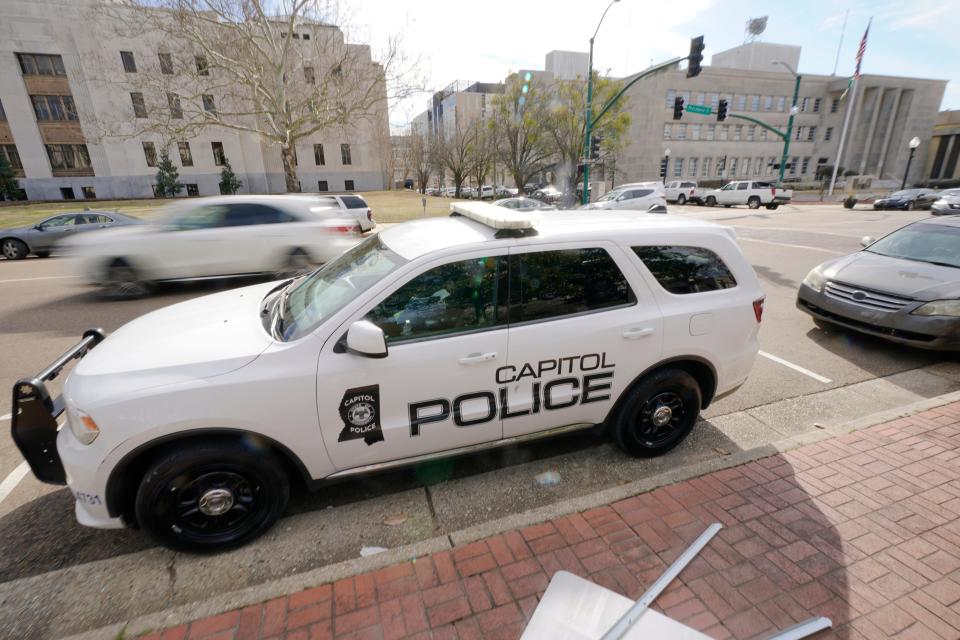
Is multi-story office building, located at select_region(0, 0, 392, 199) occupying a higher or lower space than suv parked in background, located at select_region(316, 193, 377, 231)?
higher

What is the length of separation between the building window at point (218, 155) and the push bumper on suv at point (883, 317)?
1898 inches

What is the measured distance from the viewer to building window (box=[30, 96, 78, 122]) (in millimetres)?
36281

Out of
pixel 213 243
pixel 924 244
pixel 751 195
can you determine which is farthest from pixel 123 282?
→ pixel 751 195

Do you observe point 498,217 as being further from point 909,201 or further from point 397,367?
point 909,201

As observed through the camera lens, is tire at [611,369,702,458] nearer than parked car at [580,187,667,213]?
Yes

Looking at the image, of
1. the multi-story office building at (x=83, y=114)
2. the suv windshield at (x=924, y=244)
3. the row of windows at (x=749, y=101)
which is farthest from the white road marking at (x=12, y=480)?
the row of windows at (x=749, y=101)

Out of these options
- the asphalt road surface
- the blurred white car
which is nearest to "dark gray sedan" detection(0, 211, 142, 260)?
the blurred white car

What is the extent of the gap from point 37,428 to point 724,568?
12.6 feet

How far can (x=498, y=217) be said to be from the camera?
285 cm

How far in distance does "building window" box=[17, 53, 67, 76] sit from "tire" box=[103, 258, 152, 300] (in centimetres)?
4442

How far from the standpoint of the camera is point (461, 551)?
7.88 feet

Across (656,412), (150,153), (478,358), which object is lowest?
(656,412)

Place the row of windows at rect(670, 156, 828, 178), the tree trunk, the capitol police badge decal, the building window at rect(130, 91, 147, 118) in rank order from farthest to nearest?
the row of windows at rect(670, 156, 828, 178), the building window at rect(130, 91, 147, 118), the tree trunk, the capitol police badge decal

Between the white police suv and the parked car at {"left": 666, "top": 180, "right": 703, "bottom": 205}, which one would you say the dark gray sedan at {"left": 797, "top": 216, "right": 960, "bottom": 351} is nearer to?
the white police suv
